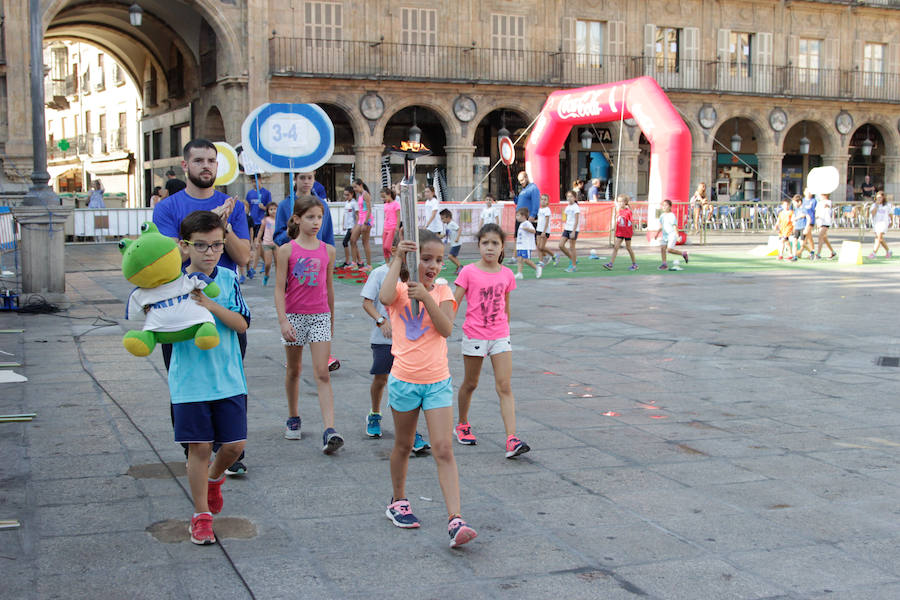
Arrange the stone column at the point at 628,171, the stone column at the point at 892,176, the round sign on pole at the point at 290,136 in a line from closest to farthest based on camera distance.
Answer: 1. the round sign on pole at the point at 290,136
2. the stone column at the point at 628,171
3. the stone column at the point at 892,176

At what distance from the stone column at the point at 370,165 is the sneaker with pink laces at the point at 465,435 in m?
25.3

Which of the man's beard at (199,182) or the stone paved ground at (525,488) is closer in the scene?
the stone paved ground at (525,488)

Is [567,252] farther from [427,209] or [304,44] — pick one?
[304,44]

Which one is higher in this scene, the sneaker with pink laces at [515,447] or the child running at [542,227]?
the child running at [542,227]

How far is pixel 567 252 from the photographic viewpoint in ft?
58.1

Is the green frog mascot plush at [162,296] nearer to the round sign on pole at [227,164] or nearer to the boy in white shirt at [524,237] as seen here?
the round sign on pole at [227,164]

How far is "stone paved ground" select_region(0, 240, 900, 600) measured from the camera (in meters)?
3.79

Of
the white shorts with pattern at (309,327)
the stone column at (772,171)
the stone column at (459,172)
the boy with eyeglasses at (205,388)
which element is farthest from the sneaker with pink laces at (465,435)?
the stone column at (772,171)

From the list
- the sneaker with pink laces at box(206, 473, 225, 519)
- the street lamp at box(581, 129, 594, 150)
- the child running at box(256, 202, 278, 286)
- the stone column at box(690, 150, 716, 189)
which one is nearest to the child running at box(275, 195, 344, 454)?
the sneaker with pink laces at box(206, 473, 225, 519)

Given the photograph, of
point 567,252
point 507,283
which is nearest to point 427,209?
point 567,252

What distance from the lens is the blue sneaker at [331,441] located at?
17.9 feet

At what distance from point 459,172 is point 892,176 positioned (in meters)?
18.6

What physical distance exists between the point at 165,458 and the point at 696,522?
9.48ft

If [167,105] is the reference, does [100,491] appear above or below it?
below
